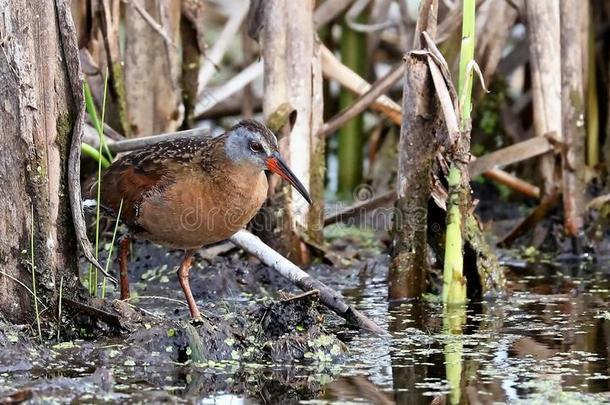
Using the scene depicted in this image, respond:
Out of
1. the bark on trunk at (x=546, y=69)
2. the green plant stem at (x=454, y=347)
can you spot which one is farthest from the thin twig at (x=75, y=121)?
the bark on trunk at (x=546, y=69)

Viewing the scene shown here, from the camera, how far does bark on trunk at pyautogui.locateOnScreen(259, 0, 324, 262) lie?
6355mm

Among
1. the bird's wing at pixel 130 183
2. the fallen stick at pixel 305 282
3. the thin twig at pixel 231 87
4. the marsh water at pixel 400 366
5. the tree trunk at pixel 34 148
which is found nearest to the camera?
the marsh water at pixel 400 366

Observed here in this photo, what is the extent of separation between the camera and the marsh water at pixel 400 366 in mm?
4012

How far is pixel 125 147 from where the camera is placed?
618 cm

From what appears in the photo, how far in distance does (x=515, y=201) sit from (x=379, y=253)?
1628 millimetres

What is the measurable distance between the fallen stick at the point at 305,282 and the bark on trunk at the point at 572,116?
2.26 metres

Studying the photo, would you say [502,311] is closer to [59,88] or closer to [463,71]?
[463,71]

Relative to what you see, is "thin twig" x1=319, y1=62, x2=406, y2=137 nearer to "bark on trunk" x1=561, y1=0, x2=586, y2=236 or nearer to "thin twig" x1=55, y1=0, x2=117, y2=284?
"bark on trunk" x1=561, y1=0, x2=586, y2=236

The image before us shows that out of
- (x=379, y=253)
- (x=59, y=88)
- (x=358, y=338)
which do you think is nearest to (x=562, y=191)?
(x=379, y=253)

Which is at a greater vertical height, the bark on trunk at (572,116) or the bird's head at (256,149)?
the bark on trunk at (572,116)

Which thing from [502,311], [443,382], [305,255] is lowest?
[443,382]

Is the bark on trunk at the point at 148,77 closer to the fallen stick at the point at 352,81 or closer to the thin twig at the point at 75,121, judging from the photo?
the fallen stick at the point at 352,81

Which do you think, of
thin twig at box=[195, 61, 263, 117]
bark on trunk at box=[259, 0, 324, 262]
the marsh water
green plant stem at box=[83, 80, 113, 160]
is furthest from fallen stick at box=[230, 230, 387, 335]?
thin twig at box=[195, 61, 263, 117]

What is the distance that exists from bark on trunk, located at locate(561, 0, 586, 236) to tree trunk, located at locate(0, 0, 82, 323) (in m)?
3.44
